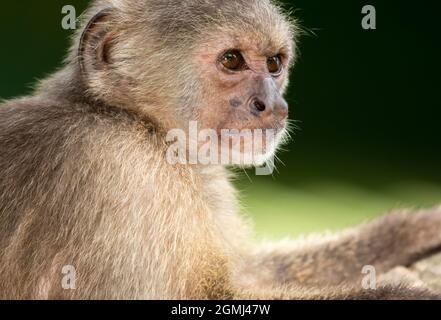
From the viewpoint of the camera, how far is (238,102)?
18.7 ft

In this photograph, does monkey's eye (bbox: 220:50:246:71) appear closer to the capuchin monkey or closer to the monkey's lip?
the capuchin monkey

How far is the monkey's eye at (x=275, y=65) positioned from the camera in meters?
6.04

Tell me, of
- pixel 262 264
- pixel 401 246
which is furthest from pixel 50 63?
pixel 401 246

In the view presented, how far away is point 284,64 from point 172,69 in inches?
34.8

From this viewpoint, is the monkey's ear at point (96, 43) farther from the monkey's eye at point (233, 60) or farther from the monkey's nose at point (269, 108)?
the monkey's nose at point (269, 108)

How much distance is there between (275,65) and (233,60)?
0.44 meters

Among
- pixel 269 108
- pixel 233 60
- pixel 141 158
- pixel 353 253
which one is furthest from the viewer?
pixel 353 253

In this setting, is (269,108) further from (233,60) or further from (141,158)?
(141,158)

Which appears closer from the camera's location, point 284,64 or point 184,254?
point 184,254

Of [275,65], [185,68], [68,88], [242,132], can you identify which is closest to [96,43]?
[68,88]

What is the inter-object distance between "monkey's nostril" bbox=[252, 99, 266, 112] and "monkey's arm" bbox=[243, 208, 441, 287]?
143 centimetres

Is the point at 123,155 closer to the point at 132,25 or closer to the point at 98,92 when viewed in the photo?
the point at 98,92

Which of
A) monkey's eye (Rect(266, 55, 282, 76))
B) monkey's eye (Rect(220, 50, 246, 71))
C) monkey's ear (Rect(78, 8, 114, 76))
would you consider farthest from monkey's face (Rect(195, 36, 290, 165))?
monkey's ear (Rect(78, 8, 114, 76))
